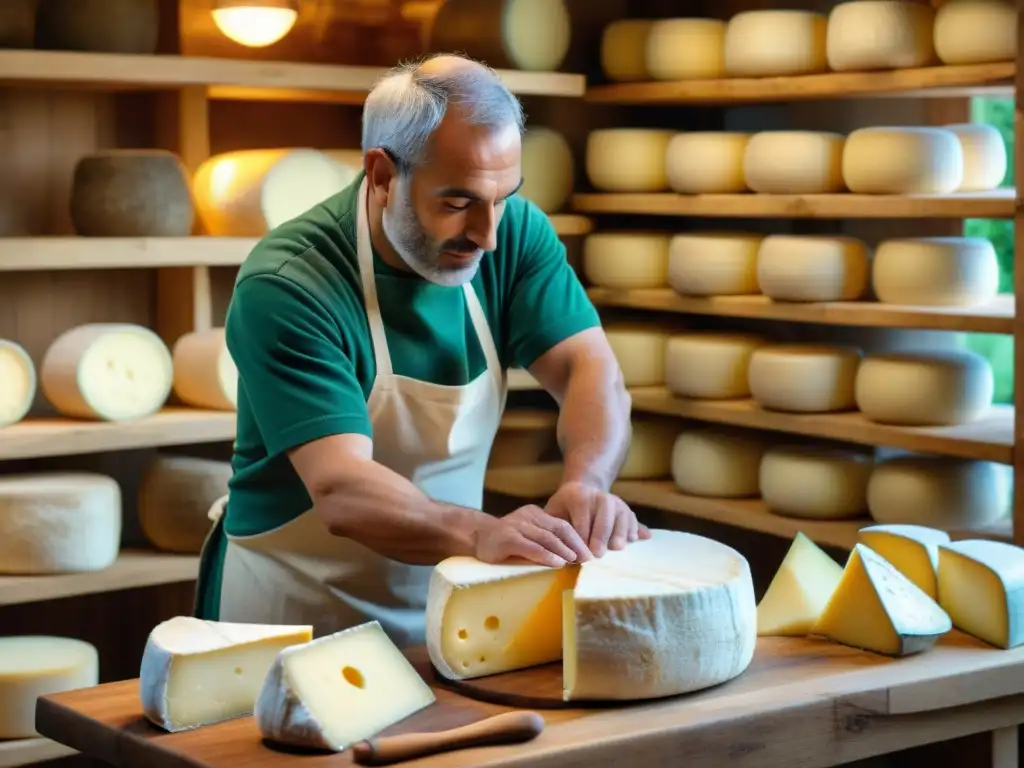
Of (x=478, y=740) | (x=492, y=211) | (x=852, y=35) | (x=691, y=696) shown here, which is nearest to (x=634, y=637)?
(x=691, y=696)

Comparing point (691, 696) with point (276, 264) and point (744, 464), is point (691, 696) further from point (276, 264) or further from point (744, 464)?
point (744, 464)

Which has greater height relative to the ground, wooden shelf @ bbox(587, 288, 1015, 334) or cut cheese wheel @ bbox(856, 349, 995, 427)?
wooden shelf @ bbox(587, 288, 1015, 334)

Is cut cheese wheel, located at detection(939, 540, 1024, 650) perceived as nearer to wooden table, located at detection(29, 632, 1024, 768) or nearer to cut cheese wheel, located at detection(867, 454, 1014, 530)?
wooden table, located at detection(29, 632, 1024, 768)

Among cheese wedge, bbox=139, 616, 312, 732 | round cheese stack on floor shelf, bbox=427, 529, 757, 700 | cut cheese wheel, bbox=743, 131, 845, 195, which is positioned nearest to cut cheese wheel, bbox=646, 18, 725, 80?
cut cheese wheel, bbox=743, 131, 845, 195

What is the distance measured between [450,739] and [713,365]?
2.26m

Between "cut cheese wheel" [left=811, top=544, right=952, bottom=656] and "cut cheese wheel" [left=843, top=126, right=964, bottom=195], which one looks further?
"cut cheese wheel" [left=843, top=126, right=964, bottom=195]

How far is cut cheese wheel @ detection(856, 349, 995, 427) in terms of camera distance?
3473 mm

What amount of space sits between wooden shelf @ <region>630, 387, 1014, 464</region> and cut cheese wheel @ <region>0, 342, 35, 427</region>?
4.91ft

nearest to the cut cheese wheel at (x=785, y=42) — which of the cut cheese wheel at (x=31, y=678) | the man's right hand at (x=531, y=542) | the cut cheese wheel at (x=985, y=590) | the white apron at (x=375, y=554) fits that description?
the white apron at (x=375, y=554)

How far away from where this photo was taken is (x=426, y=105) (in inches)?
91.3

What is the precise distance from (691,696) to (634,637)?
118 mm

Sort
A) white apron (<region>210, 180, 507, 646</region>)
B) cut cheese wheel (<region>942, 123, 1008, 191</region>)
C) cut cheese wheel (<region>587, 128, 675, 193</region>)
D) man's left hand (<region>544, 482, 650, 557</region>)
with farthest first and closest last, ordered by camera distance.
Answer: cut cheese wheel (<region>587, 128, 675, 193</region>), cut cheese wheel (<region>942, 123, 1008, 191</region>), white apron (<region>210, 180, 507, 646</region>), man's left hand (<region>544, 482, 650, 557</region>)

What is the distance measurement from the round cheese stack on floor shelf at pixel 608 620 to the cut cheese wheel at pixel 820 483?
4.87 ft

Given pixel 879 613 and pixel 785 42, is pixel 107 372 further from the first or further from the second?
pixel 879 613
